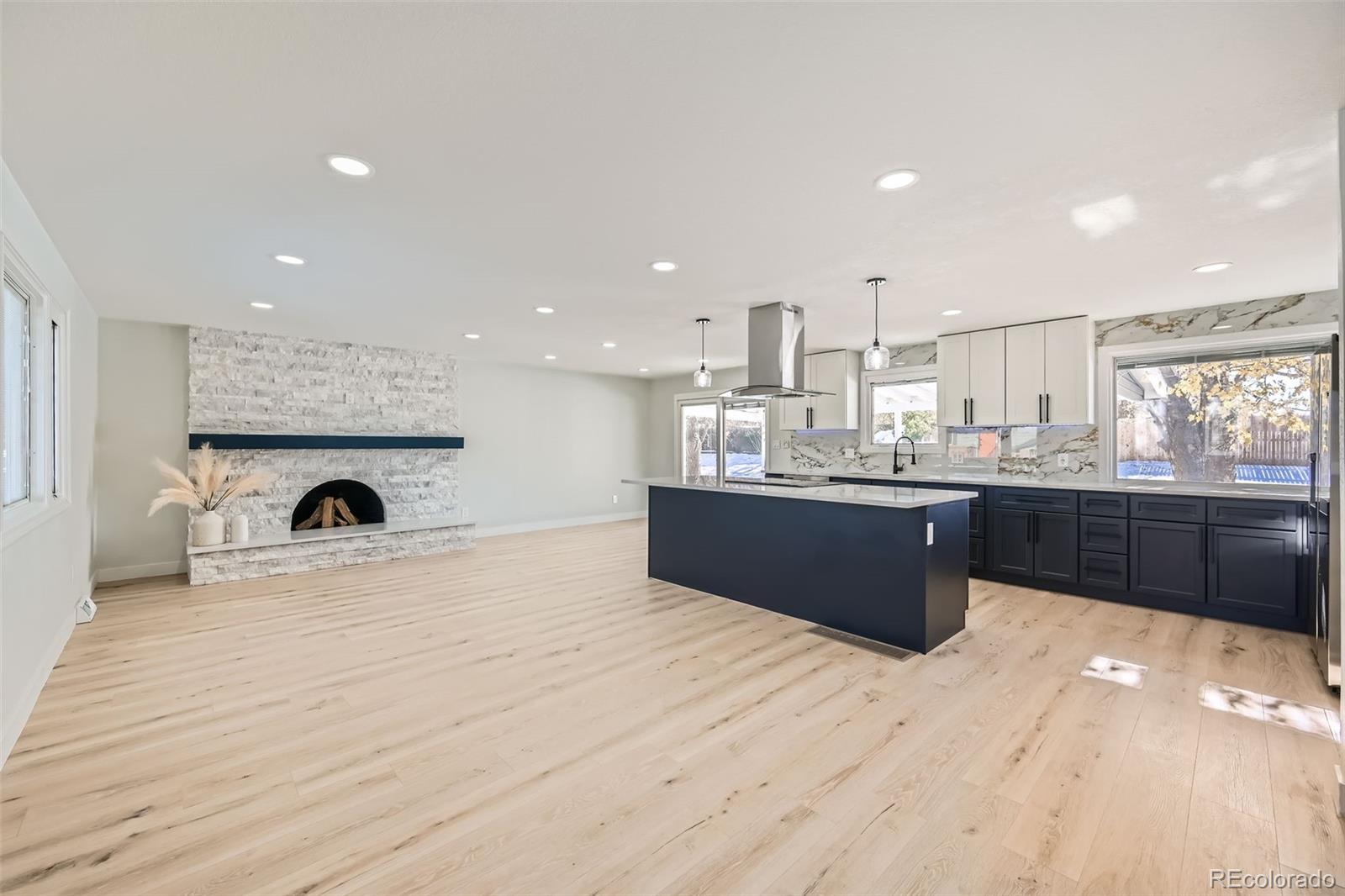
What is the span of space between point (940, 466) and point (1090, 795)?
4.39 meters

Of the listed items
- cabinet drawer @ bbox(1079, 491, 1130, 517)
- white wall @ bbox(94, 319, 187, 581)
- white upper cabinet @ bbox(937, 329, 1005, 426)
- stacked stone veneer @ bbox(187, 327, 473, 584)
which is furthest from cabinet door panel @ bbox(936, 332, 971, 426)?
white wall @ bbox(94, 319, 187, 581)

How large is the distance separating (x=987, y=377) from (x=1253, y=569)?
2.32 meters

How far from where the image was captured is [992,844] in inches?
69.8

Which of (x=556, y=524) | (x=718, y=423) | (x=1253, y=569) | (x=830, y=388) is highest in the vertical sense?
(x=830, y=388)

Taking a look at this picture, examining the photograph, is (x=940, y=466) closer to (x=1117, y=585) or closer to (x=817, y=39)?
(x=1117, y=585)

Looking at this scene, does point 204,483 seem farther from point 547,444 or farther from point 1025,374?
point 1025,374

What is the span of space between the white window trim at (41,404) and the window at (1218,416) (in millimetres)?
7210

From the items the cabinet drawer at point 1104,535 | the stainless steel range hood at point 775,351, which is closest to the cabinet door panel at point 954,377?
the cabinet drawer at point 1104,535

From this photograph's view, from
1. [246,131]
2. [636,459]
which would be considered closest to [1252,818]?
[246,131]

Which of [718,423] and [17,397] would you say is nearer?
Answer: [17,397]

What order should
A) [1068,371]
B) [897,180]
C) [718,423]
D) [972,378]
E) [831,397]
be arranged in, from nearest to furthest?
[897,180]
[1068,371]
[972,378]
[831,397]
[718,423]

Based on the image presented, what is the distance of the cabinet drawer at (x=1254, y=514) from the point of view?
378cm

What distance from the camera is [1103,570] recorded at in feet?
14.9

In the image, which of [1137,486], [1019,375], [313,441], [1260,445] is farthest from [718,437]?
[1260,445]
